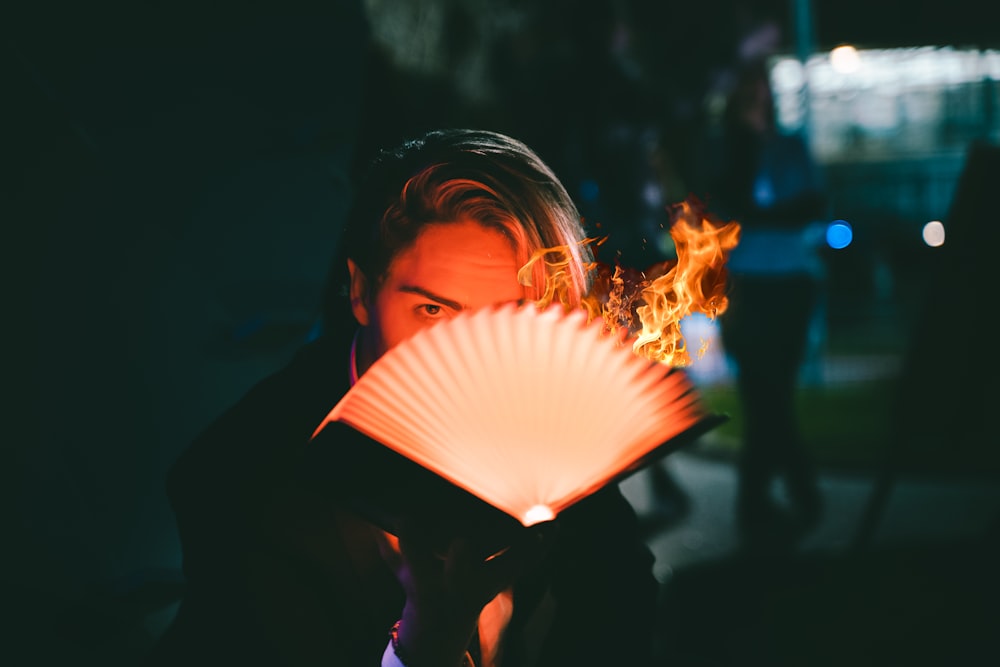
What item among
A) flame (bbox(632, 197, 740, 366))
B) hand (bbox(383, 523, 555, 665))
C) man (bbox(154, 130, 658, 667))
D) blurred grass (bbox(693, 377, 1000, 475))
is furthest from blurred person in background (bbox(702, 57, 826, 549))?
hand (bbox(383, 523, 555, 665))

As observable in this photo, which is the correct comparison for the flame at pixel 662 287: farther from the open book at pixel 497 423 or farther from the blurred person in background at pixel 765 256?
the blurred person in background at pixel 765 256

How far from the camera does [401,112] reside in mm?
1157

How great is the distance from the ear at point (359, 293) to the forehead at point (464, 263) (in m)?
0.07

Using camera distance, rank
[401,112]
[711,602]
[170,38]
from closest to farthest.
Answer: [170,38] → [401,112] → [711,602]

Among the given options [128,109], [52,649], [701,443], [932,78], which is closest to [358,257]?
[128,109]

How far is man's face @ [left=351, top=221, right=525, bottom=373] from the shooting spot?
78cm

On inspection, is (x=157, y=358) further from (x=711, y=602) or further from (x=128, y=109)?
(x=711, y=602)

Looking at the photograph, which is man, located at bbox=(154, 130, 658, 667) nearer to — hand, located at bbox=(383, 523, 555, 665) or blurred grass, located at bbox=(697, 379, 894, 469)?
hand, located at bbox=(383, 523, 555, 665)

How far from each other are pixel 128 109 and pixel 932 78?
92.9 inches

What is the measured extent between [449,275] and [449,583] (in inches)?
11.2

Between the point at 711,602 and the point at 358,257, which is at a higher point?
the point at 358,257

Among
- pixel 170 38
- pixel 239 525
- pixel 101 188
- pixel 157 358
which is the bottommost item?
pixel 239 525

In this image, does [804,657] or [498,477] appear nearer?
[498,477]

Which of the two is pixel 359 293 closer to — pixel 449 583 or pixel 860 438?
pixel 449 583
